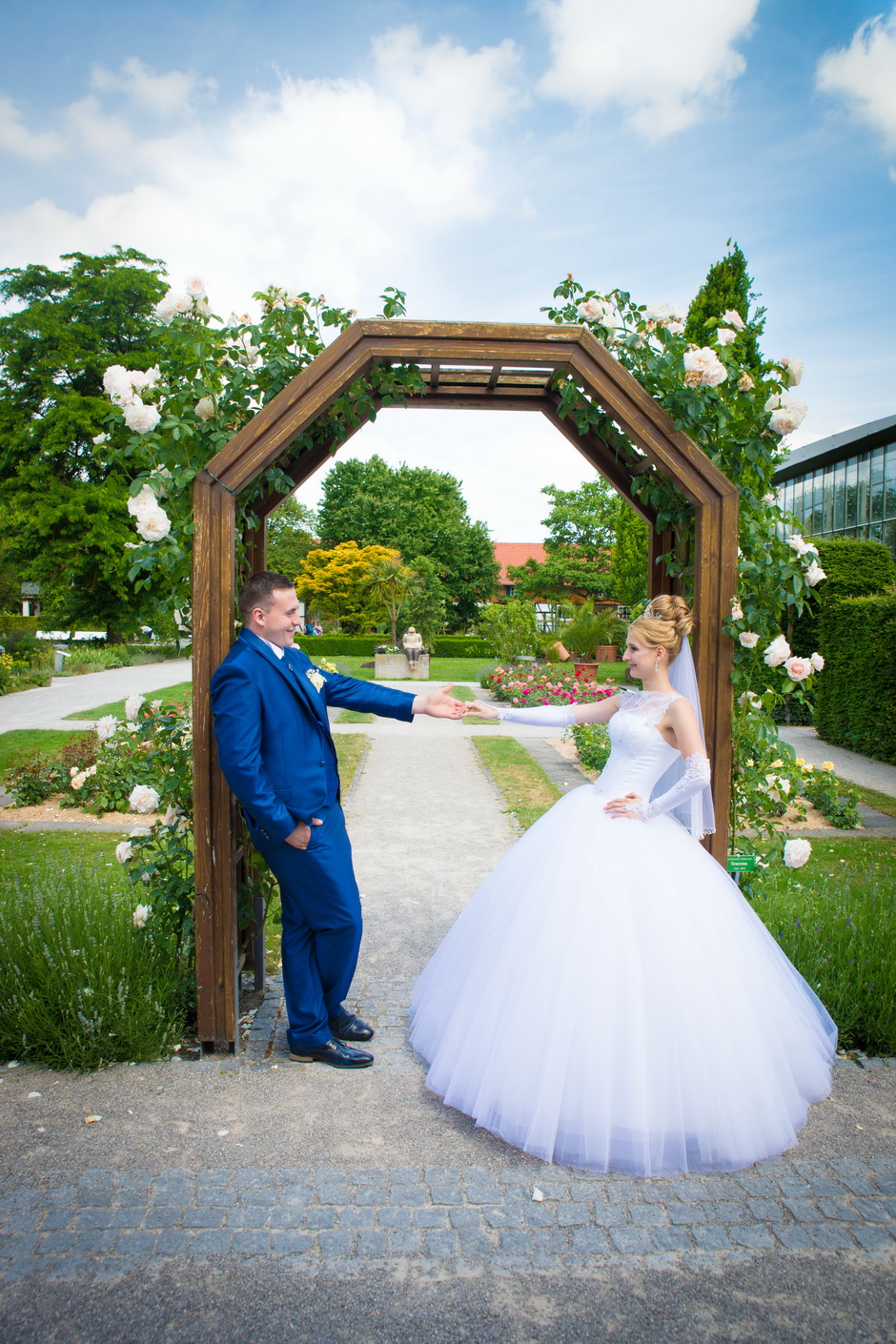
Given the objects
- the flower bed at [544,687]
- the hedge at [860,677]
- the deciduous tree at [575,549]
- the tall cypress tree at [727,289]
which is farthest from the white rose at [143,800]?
the deciduous tree at [575,549]

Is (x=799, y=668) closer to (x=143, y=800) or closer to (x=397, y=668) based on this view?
(x=143, y=800)

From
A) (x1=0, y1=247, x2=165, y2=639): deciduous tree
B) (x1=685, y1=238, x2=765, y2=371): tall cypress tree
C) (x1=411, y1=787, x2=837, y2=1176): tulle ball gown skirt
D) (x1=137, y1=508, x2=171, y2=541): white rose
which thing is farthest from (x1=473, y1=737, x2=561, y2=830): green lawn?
(x1=0, y1=247, x2=165, y2=639): deciduous tree

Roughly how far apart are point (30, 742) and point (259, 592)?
9484mm

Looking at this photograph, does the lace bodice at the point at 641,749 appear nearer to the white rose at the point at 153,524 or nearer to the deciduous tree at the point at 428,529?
the white rose at the point at 153,524

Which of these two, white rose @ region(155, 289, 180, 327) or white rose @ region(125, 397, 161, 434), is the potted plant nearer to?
white rose @ region(155, 289, 180, 327)

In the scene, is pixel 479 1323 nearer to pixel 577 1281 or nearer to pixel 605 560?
pixel 577 1281

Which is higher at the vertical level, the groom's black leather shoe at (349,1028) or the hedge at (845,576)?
the hedge at (845,576)

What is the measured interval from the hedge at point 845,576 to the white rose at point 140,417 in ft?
43.4

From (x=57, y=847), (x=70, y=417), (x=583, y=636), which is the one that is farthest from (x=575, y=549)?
(x=57, y=847)

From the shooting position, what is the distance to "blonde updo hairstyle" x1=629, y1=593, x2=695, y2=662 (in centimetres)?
337

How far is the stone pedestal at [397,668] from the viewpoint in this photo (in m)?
24.3

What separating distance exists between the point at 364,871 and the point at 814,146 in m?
8.76

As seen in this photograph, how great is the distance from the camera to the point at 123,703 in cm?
1428

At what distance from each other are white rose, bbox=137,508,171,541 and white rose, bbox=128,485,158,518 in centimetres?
2
